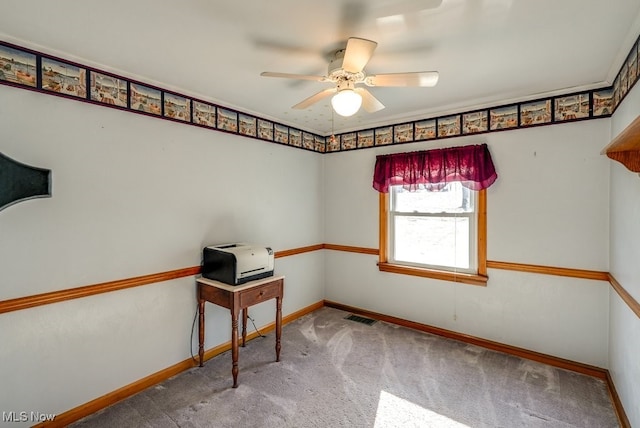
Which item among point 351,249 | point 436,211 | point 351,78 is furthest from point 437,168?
point 351,78

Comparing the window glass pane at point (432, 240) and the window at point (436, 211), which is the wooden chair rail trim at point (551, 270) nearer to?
the window at point (436, 211)

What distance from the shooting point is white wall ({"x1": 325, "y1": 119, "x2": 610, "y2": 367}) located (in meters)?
2.50

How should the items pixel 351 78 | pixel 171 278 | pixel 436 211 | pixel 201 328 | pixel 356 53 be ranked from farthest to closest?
pixel 436 211
pixel 201 328
pixel 171 278
pixel 351 78
pixel 356 53

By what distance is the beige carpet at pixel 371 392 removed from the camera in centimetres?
202

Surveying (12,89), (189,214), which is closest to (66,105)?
(12,89)

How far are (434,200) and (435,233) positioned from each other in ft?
1.20

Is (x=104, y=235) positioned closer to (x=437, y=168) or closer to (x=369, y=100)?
(x=369, y=100)

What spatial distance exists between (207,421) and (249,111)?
267 centimetres

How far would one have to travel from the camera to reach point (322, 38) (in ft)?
5.81

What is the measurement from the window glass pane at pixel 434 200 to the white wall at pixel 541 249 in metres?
0.28

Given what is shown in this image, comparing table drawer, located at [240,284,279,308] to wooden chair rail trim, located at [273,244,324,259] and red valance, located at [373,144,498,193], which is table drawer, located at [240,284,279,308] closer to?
wooden chair rail trim, located at [273,244,324,259]

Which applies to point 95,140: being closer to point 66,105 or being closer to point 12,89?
point 66,105

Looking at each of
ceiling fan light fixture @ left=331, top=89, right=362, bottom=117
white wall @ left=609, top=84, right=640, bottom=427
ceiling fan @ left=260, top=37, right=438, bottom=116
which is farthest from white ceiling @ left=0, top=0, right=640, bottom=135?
white wall @ left=609, top=84, right=640, bottom=427

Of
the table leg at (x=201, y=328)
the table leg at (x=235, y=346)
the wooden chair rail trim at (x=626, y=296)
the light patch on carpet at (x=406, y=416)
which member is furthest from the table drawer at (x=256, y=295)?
the wooden chair rail trim at (x=626, y=296)
